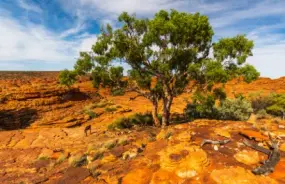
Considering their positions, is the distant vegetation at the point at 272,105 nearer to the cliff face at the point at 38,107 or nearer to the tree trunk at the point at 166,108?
the tree trunk at the point at 166,108

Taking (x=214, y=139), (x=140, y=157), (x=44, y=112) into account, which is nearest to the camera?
(x=140, y=157)

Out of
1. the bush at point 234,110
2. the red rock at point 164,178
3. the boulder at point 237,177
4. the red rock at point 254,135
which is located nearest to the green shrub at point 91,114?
the bush at point 234,110

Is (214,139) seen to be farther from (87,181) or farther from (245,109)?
(245,109)

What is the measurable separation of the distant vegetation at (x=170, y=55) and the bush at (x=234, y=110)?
4443 mm

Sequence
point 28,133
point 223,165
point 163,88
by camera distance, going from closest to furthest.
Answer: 1. point 223,165
2. point 163,88
3. point 28,133

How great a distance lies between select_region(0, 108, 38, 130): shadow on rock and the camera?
87.8 ft

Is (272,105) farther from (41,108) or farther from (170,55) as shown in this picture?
(41,108)

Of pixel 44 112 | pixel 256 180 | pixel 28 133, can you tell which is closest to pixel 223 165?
pixel 256 180

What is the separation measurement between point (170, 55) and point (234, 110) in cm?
877

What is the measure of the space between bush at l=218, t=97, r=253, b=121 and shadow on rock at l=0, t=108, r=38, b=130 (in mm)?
21149

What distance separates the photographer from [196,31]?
14320mm

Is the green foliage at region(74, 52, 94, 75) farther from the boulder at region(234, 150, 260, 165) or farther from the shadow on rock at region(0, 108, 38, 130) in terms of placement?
the shadow on rock at region(0, 108, 38, 130)

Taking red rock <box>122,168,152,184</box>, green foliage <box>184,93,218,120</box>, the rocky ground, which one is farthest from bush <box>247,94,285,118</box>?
red rock <box>122,168,152,184</box>

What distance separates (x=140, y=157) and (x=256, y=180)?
12.0ft
